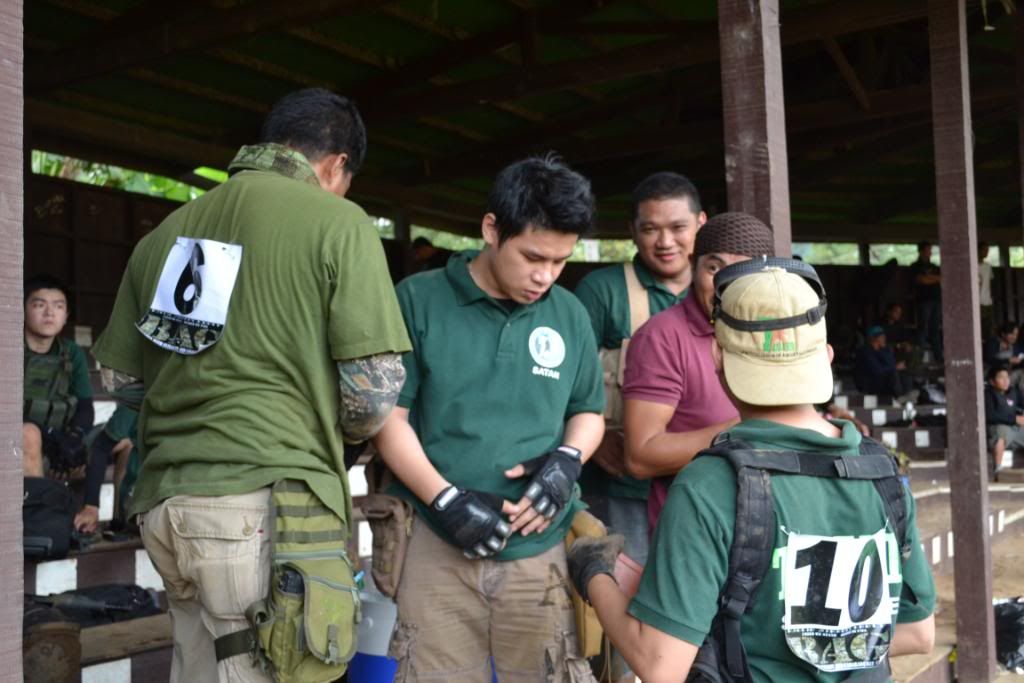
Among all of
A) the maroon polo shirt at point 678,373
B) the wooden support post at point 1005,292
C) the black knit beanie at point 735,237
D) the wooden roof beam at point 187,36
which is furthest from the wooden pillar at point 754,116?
the wooden support post at point 1005,292

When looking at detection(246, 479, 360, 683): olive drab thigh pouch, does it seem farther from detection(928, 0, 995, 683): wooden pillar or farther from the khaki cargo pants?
detection(928, 0, 995, 683): wooden pillar

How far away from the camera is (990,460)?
1042 cm

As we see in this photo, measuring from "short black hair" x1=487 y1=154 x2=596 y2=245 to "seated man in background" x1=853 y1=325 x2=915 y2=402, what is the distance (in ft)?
35.2

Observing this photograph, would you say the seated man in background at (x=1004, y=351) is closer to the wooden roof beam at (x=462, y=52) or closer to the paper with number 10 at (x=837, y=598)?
the wooden roof beam at (x=462, y=52)

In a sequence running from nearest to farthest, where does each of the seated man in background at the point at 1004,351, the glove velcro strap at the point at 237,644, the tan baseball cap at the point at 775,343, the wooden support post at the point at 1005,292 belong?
1. the tan baseball cap at the point at 775,343
2. the glove velcro strap at the point at 237,644
3. the seated man in background at the point at 1004,351
4. the wooden support post at the point at 1005,292

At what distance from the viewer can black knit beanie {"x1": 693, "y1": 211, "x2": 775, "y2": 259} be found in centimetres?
258

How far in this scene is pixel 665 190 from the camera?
304 centimetres

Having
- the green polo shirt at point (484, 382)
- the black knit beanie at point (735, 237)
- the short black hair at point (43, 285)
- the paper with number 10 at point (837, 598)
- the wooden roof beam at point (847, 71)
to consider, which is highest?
the wooden roof beam at point (847, 71)

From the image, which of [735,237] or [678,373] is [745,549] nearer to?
[678,373]

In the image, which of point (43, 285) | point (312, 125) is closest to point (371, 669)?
point (312, 125)

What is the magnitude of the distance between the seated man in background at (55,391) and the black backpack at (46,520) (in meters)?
0.59

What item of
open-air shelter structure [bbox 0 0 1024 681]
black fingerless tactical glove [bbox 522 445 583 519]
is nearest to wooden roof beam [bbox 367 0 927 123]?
open-air shelter structure [bbox 0 0 1024 681]

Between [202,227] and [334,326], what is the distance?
14.5 inches

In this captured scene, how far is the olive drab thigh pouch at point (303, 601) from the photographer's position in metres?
2.04
